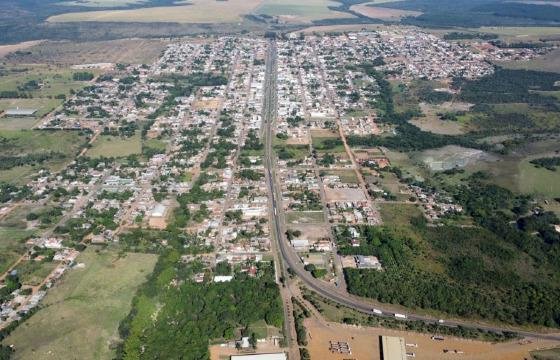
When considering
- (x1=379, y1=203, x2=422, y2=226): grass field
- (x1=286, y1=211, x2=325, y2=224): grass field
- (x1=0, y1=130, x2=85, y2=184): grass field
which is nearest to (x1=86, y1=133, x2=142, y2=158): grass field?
(x1=0, y1=130, x2=85, y2=184): grass field

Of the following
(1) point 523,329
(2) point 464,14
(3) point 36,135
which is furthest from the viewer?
(2) point 464,14

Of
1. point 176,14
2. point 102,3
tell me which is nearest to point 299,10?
point 176,14

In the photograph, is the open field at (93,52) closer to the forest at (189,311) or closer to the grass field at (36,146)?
the grass field at (36,146)

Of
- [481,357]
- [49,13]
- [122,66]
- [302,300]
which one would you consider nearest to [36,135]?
[122,66]

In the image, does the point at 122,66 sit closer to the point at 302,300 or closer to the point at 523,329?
the point at 302,300

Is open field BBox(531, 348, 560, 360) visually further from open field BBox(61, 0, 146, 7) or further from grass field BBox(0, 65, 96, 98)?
open field BBox(61, 0, 146, 7)

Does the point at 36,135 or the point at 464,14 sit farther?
the point at 464,14

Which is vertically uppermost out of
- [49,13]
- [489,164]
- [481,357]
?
[49,13]
